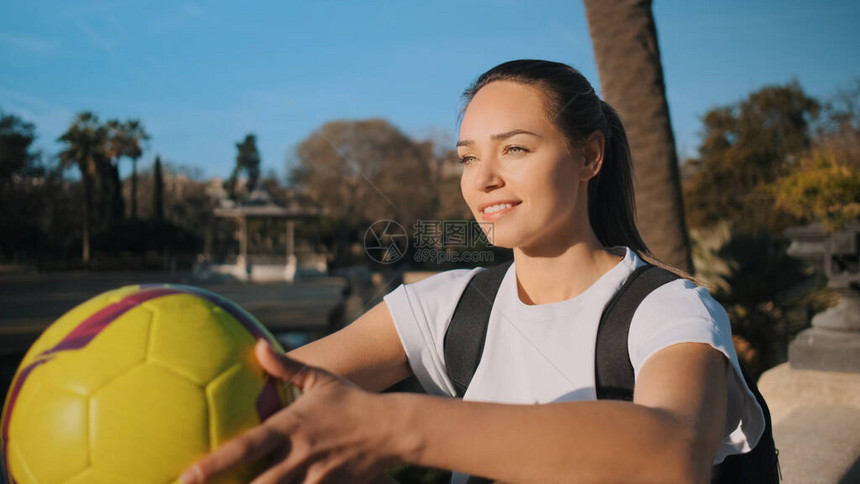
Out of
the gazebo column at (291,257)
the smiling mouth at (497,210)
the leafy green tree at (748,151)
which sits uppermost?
the leafy green tree at (748,151)

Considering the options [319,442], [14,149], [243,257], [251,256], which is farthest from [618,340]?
[251,256]

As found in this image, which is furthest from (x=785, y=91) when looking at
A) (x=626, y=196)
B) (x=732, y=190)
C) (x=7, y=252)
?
(x=7, y=252)

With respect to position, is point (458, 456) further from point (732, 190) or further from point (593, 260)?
point (732, 190)

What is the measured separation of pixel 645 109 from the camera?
15.1 ft

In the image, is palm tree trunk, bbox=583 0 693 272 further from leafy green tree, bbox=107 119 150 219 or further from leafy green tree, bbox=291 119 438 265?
leafy green tree, bbox=107 119 150 219

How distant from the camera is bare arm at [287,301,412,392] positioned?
160cm

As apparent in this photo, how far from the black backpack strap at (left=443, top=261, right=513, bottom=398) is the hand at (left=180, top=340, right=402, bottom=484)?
689 millimetres

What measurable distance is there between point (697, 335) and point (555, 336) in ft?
1.20

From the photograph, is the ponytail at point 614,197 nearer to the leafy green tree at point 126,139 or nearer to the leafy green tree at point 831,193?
the leafy green tree at point 831,193

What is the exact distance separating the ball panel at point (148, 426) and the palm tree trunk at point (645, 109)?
3.99 m

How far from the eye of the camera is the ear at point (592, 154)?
1636 mm

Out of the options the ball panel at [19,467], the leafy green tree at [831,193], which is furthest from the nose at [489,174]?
the leafy green tree at [831,193]

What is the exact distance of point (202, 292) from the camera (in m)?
1.18

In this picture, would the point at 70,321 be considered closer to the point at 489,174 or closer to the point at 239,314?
the point at 239,314
